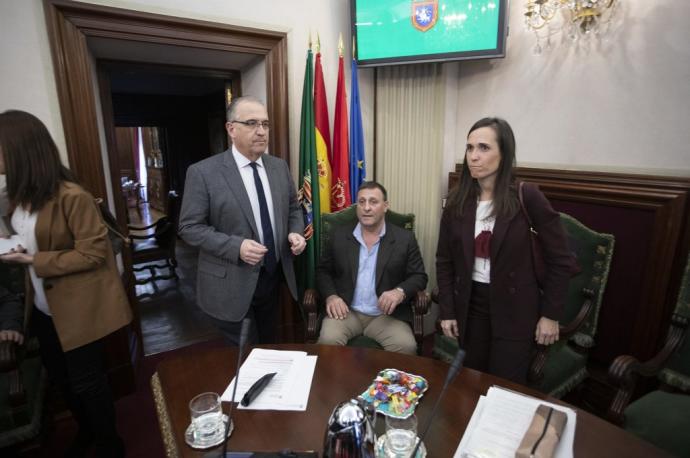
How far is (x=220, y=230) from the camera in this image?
6.44ft

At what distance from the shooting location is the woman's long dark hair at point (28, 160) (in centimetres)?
144

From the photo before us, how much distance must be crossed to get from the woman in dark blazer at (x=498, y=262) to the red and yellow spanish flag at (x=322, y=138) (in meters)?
1.23

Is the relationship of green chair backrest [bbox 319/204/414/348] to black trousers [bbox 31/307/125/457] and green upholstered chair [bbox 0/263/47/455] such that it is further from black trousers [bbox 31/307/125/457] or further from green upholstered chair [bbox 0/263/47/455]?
green upholstered chair [bbox 0/263/47/455]

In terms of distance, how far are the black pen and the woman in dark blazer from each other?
2.83 feet

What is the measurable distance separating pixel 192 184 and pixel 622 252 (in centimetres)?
231

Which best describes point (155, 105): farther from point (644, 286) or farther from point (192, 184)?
point (644, 286)

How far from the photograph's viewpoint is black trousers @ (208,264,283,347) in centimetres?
202

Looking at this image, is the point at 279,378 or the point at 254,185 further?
the point at 254,185

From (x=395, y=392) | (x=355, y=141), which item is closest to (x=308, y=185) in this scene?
(x=355, y=141)

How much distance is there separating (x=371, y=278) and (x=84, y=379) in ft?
4.66

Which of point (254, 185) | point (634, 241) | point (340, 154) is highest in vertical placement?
point (340, 154)

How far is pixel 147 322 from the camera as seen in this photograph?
3680mm

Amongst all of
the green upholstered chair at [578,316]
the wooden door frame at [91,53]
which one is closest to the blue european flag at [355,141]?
the wooden door frame at [91,53]

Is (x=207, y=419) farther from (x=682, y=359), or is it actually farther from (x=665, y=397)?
(x=682, y=359)
